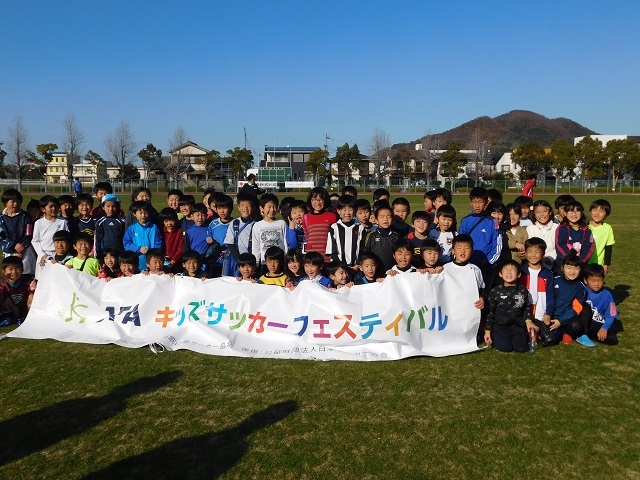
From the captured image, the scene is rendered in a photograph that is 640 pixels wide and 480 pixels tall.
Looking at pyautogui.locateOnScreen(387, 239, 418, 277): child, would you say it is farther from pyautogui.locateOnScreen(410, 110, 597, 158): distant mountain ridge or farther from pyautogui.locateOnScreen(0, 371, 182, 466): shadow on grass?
pyautogui.locateOnScreen(410, 110, 597, 158): distant mountain ridge

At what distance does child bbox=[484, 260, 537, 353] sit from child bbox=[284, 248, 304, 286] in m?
2.44

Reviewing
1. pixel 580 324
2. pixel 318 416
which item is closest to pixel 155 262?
pixel 318 416

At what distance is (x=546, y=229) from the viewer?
6914 millimetres

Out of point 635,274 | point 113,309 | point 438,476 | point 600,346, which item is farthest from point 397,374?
point 635,274

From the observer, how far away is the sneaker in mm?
5652

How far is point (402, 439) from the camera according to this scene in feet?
11.9

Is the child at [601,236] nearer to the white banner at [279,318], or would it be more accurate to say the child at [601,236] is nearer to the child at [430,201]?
the child at [430,201]

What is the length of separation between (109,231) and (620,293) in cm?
870

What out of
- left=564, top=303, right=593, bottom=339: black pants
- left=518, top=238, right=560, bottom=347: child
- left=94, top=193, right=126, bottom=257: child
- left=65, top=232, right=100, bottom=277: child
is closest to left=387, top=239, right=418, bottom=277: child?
left=518, top=238, right=560, bottom=347: child

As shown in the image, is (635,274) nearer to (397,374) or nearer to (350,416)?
(397,374)

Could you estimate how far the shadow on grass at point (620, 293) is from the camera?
7993 millimetres

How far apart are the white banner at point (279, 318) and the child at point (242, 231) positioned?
79 centimetres

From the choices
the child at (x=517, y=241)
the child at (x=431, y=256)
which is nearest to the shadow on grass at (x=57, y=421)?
the child at (x=431, y=256)

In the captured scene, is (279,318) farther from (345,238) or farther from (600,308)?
(600,308)
